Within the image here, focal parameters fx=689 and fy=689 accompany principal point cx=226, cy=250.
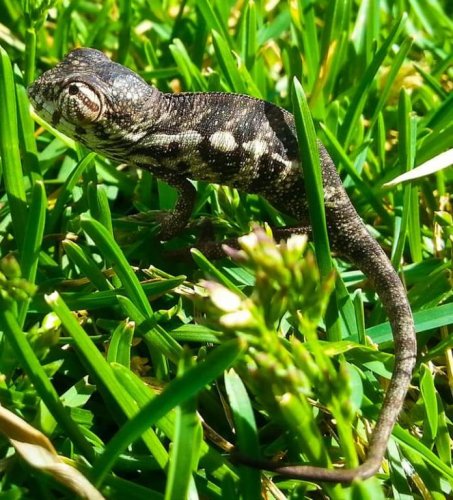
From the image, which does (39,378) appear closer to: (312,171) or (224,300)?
(224,300)

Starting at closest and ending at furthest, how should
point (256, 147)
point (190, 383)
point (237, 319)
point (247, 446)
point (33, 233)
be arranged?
point (237, 319) < point (190, 383) < point (247, 446) < point (33, 233) < point (256, 147)

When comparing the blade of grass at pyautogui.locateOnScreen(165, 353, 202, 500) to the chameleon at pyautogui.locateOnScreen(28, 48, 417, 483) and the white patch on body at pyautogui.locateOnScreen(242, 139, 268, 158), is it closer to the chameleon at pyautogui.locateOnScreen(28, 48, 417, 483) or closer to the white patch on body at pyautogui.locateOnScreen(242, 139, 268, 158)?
the chameleon at pyautogui.locateOnScreen(28, 48, 417, 483)

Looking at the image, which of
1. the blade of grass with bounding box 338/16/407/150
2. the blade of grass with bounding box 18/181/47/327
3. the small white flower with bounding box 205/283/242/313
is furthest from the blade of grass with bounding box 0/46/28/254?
the blade of grass with bounding box 338/16/407/150

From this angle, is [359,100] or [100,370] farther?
[359,100]

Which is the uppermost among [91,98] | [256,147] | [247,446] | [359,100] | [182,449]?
[91,98]

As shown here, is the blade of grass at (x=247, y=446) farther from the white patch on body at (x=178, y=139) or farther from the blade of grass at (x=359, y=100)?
the blade of grass at (x=359, y=100)

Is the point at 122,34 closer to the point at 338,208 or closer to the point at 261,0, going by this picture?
the point at 261,0

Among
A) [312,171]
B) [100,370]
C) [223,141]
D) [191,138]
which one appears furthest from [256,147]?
[100,370]
